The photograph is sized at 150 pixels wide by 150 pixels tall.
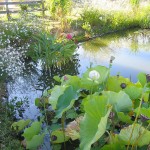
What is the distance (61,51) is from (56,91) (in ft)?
9.92

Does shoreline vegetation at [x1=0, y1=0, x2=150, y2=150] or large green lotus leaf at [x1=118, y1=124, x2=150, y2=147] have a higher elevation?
large green lotus leaf at [x1=118, y1=124, x2=150, y2=147]

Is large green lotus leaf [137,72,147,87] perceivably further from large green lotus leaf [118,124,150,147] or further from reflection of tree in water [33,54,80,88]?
reflection of tree in water [33,54,80,88]

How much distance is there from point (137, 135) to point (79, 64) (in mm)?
4383

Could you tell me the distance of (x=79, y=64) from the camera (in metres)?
6.40

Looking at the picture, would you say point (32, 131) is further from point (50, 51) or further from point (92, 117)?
point (50, 51)

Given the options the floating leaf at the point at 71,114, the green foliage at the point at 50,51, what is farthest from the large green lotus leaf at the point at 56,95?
the green foliage at the point at 50,51

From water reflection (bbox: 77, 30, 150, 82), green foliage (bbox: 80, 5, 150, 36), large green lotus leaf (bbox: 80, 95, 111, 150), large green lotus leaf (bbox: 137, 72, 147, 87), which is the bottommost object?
water reflection (bbox: 77, 30, 150, 82)

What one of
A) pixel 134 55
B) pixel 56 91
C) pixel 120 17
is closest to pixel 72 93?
pixel 56 91

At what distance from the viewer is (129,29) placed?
32.4 feet

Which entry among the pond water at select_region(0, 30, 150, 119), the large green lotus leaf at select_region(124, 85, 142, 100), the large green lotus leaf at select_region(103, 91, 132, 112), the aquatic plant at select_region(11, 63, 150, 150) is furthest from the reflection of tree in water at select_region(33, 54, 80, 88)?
the large green lotus leaf at select_region(103, 91, 132, 112)

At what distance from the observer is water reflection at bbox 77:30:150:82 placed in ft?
20.4

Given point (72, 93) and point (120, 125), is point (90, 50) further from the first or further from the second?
point (72, 93)

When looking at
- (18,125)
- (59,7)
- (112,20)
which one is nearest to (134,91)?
(18,125)

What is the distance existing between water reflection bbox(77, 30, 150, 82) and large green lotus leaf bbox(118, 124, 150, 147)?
3.37m
